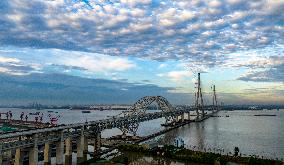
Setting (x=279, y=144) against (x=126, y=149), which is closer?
(x=126, y=149)

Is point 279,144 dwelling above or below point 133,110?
below

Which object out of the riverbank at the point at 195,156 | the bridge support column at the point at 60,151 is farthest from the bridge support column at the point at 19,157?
the riverbank at the point at 195,156

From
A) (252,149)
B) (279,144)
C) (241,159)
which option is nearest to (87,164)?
(241,159)

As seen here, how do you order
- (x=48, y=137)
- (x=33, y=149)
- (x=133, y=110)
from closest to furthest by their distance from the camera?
1. (x=33, y=149)
2. (x=48, y=137)
3. (x=133, y=110)

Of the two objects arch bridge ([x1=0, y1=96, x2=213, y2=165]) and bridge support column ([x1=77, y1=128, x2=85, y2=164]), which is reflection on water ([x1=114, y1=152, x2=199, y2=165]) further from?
arch bridge ([x1=0, y1=96, x2=213, y2=165])

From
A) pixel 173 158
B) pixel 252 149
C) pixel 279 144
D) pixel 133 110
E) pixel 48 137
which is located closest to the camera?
pixel 48 137

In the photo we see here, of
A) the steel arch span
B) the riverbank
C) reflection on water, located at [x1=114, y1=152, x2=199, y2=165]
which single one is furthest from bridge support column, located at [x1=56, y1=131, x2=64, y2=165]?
the steel arch span

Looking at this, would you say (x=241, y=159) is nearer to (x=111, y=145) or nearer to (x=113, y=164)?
(x=113, y=164)

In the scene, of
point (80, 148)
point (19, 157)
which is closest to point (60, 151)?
point (80, 148)
